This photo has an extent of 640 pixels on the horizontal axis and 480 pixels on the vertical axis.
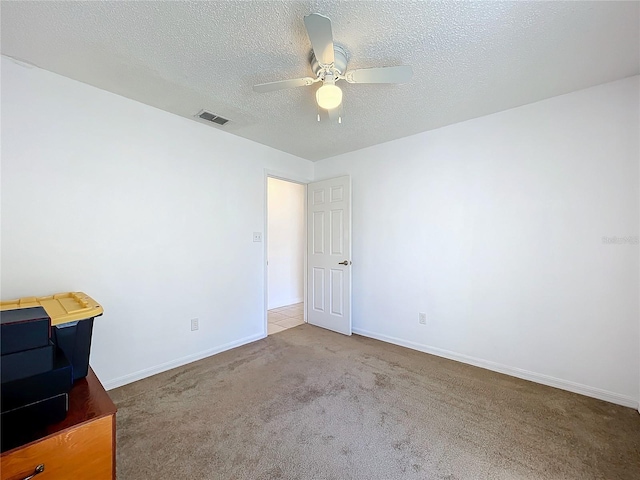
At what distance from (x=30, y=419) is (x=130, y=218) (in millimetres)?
1734

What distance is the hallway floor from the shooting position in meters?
3.85

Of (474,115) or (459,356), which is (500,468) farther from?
(474,115)

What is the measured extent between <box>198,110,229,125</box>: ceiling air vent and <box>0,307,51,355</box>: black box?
213 centimetres

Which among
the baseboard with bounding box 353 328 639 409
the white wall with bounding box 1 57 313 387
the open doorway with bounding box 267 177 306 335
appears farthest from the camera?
the open doorway with bounding box 267 177 306 335

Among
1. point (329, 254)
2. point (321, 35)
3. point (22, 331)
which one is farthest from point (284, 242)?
point (22, 331)

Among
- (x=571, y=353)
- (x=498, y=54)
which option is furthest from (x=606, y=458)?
(x=498, y=54)

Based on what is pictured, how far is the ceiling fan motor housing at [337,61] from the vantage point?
5.48 feet

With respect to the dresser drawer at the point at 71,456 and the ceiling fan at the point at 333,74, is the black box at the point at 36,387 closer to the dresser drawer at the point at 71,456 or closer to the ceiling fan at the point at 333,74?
the dresser drawer at the point at 71,456

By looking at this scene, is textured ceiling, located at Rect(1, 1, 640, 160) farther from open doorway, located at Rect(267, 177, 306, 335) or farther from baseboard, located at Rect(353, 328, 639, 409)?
open doorway, located at Rect(267, 177, 306, 335)

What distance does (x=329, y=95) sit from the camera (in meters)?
1.62

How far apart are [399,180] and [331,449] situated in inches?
105

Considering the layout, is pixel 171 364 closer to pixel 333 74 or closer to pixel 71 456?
pixel 71 456

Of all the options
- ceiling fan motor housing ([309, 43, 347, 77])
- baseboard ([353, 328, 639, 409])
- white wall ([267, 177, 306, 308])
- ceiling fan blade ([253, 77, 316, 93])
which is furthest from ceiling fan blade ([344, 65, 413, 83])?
white wall ([267, 177, 306, 308])

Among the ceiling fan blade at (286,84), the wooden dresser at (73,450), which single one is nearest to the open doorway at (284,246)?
the ceiling fan blade at (286,84)
